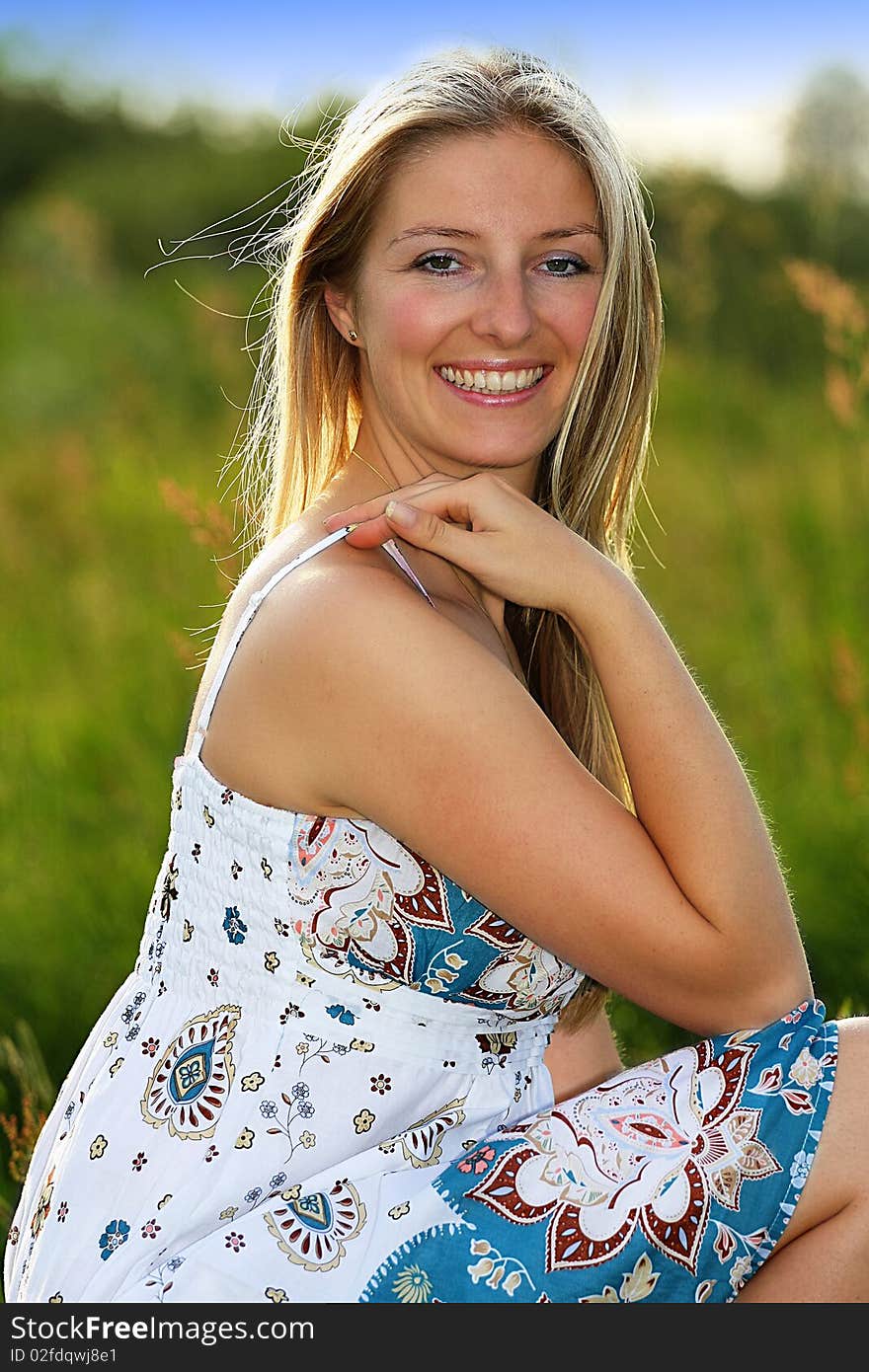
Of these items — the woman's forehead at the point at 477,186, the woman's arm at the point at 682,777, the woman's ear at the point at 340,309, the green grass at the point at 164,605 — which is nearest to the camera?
the woman's arm at the point at 682,777

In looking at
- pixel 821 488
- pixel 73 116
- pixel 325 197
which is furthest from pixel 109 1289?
pixel 73 116

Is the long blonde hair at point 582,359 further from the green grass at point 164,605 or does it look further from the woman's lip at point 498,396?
the green grass at point 164,605

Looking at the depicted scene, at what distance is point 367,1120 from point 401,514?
28.0 inches

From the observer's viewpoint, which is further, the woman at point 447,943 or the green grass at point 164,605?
the green grass at point 164,605

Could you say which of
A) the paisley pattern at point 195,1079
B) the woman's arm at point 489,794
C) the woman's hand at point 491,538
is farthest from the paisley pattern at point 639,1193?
the woman's hand at point 491,538

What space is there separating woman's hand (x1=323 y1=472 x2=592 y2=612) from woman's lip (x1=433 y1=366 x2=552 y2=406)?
0.26 metres

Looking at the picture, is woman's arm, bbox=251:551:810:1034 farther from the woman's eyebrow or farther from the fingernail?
the woman's eyebrow

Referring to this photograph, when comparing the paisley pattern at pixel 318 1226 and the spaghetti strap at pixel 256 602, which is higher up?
the spaghetti strap at pixel 256 602

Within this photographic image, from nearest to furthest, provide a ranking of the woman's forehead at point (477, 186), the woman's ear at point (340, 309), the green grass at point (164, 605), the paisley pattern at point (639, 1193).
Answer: the paisley pattern at point (639, 1193)
the woman's forehead at point (477, 186)
the woman's ear at point (340, 309)
the green grass at point (164, 605)

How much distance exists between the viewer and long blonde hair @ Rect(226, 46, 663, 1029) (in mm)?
2168

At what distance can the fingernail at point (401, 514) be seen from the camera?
6.43 ft

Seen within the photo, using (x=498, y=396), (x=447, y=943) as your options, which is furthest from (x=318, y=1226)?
(x=498, y=396)

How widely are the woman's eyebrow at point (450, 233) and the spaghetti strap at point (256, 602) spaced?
0.43 metres

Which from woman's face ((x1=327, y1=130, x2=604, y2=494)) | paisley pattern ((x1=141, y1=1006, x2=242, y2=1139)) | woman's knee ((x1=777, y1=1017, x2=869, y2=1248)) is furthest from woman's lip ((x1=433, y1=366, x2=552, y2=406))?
woman's knee ((x1=777, y1=1017, x2=869, y2=1248))
